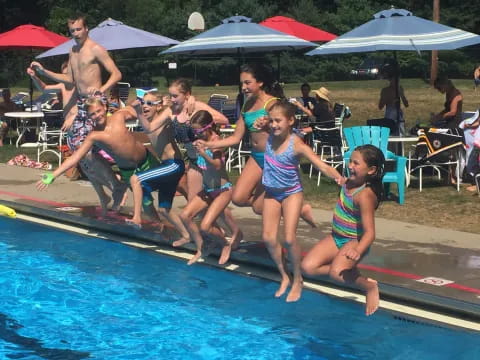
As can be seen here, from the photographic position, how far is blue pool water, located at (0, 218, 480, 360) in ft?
17.9

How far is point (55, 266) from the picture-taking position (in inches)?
311

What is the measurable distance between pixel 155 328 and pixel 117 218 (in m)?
3.23

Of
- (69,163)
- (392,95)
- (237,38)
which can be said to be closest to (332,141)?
(392,95)

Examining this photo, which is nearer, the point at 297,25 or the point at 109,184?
the point at 109,184

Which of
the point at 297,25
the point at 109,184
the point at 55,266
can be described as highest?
the point at 297,25

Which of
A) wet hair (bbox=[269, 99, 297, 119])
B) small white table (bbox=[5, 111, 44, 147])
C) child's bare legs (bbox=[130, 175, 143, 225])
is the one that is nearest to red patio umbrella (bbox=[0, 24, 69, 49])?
small white table (bbox=[5, 111, 44, 147])

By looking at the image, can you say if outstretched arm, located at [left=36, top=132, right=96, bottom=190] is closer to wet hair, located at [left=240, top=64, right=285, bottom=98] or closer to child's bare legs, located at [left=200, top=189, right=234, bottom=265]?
child's bare legs, located at [left=200, top=189, right=234, bottom=265]

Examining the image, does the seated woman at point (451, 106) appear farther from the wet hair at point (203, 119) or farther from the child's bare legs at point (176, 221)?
the wet hair at point (203, 119)

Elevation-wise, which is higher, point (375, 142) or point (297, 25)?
point (297, 25)

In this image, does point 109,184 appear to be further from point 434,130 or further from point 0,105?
point 0,105

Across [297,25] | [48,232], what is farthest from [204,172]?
[297,25]

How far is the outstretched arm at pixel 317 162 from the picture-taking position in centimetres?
586

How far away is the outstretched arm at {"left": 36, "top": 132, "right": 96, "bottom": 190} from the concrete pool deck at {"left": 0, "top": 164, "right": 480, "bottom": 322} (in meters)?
1.21

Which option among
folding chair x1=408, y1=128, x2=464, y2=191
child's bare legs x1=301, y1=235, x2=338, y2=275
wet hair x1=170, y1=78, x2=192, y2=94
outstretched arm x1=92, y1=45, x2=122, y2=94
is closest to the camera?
child's bare legs x1=301, y1=235, x2=338, y2=275
